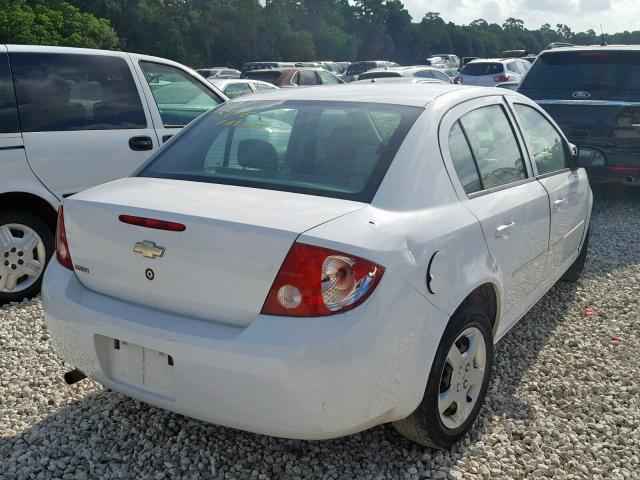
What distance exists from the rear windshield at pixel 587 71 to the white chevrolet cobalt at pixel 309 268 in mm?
4711

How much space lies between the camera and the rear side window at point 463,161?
300cm

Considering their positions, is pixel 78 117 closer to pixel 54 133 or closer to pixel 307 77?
pixel 54 133

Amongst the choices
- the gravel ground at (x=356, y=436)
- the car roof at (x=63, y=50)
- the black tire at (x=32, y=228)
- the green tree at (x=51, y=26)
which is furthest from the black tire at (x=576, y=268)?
the green tree at (x=51, y=26)

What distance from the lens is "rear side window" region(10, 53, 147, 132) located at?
4645 millimetres

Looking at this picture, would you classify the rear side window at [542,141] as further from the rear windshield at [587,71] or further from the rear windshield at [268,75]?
the rear windshield at [268,75]

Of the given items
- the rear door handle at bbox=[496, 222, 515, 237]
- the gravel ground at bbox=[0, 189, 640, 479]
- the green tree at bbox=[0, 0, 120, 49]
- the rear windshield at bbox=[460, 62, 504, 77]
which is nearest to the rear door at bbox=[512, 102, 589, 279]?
the gravel ground at bbox=[0, 189, 640, 479]

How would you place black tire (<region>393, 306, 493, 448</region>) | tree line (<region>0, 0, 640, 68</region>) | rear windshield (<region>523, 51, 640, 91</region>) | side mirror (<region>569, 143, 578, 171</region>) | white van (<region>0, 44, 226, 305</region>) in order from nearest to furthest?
black tire (<region>393, 306, 493, 448</region>)
side mirror (<region>569, 143, 578, 171</region>)
white van (<region>0, 44, 226, 305</region>)
rear windshield (<region>523, 51, 640, 91</region>)
tree line (<region>0, 0, 640, 68</region>)

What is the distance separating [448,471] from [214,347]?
1193 mm

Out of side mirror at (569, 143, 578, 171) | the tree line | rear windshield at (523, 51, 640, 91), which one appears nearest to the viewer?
side mirror at (569, 143, 578, 171)

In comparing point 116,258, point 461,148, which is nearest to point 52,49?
point 116,258

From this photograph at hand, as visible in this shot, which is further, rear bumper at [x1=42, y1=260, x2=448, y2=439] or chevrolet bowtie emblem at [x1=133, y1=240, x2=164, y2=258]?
chevrolet bowtie emblem at [x1=133, y1=240, x2=164, y2=258]

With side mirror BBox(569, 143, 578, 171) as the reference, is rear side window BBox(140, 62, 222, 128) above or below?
above

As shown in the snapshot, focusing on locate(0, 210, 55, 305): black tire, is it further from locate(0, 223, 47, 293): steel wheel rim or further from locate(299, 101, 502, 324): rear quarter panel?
locate(299, 101, 502, 324): rear quarter panel

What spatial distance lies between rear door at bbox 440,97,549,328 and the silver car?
17.8 meters
